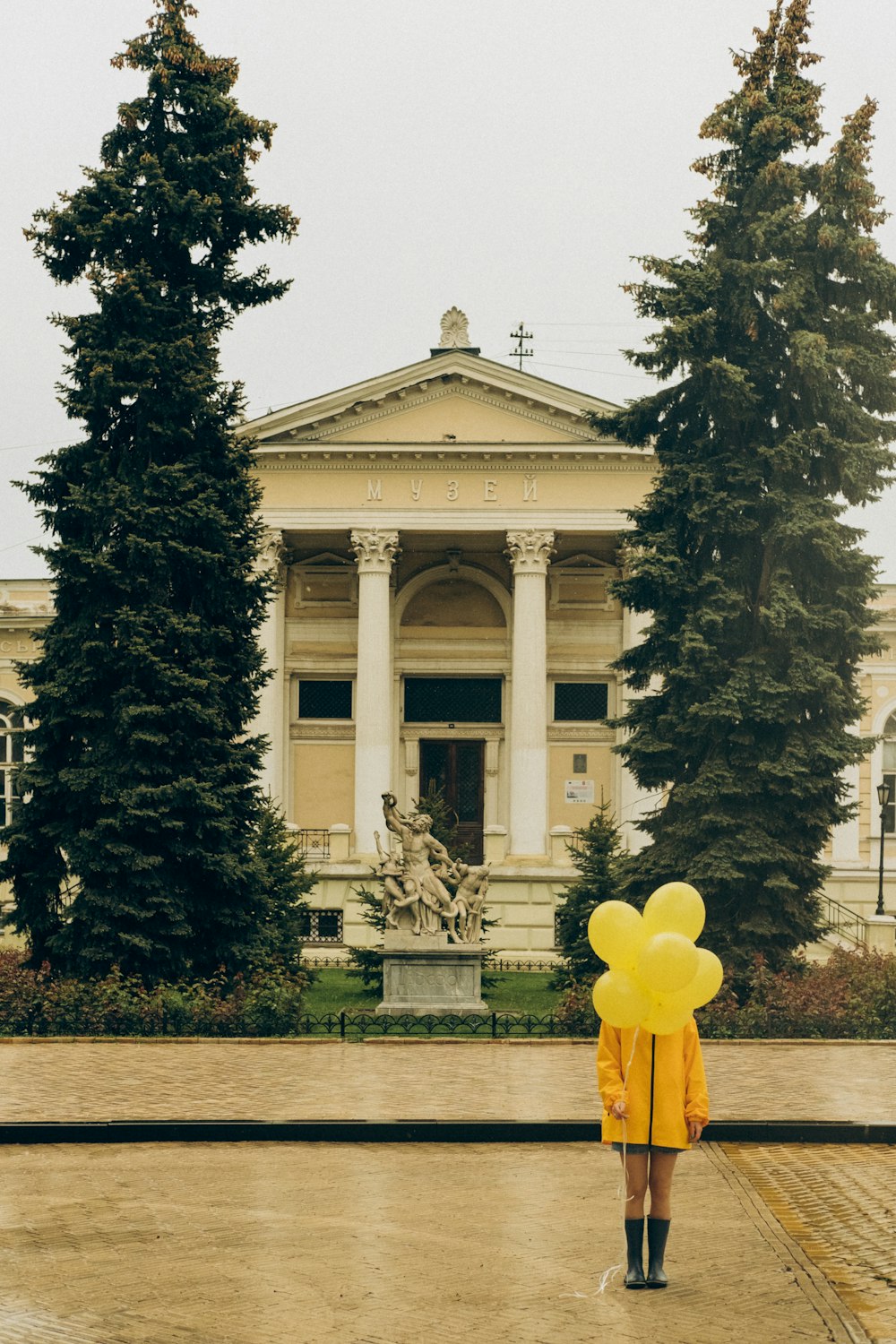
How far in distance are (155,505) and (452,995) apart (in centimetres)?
785

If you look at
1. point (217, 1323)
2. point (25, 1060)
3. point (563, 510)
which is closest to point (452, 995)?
point (25, 1060)

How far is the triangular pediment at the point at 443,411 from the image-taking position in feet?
139

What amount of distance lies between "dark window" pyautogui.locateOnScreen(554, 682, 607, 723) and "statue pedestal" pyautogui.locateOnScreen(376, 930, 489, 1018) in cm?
2510

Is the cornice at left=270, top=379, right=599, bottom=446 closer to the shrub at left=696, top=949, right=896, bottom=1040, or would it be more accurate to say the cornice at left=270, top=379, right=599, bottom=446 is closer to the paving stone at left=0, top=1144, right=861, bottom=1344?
the shrub at left=696, top=949, right=896, bottom=1040

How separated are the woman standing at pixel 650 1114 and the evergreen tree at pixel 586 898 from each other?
16.4 metres

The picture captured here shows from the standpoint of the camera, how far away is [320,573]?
47344 mm

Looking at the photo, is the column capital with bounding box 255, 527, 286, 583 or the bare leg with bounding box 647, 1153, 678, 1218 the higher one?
the column capital with bounding box 255, 527, 286, 583

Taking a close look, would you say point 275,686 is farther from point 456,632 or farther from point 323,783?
point 456,632

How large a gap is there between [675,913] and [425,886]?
1395 cm

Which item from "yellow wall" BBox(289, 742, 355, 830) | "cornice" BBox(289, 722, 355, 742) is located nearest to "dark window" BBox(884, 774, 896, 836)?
"yellow wall" BBox(289, 742, 355, 830)

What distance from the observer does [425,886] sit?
23.1 meters

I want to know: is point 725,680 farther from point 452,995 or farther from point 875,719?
point 875,719

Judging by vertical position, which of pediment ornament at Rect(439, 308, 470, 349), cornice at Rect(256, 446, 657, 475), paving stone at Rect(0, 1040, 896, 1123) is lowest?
paving stone at Rect(0, 1040, 896, 1123)

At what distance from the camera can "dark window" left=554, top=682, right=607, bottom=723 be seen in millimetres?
47875
